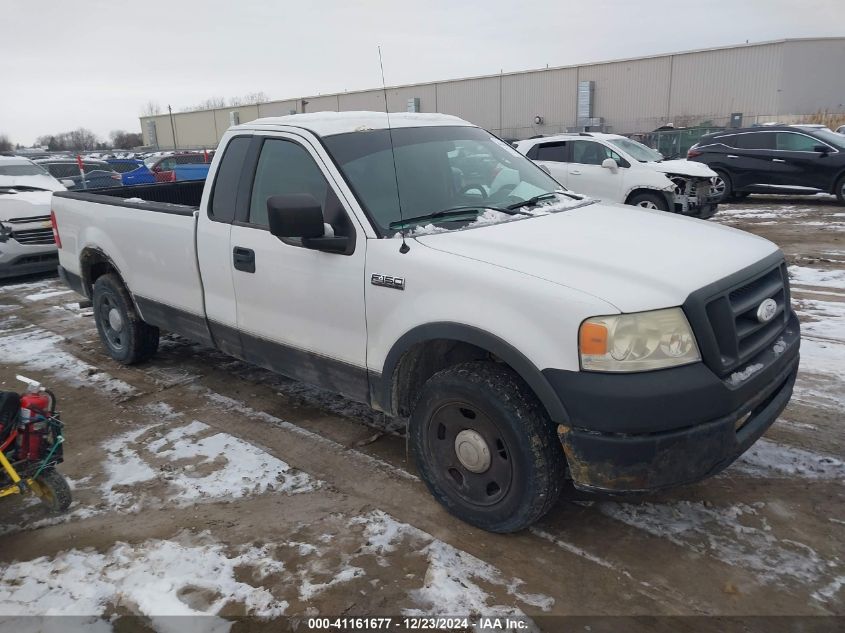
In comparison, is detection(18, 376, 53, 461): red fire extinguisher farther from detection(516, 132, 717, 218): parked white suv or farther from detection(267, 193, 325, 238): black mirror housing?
detection(516, 132, 717, 218): parked white suv

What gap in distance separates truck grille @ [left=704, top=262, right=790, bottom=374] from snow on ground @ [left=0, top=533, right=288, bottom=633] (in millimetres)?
2198

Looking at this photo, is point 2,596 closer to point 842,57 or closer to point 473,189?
point 473,189

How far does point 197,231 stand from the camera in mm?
4410

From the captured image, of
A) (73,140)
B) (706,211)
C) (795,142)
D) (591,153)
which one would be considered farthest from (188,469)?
(73,140)

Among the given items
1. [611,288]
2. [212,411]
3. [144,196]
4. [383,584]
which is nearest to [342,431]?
[212,411]

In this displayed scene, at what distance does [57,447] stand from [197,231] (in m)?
1.68

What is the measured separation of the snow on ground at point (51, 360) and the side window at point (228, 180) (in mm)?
1876

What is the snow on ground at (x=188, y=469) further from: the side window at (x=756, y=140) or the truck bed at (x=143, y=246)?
the side window at (x=756, y=140)

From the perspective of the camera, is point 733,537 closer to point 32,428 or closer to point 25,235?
point 32,428

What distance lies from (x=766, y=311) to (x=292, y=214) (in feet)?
7.62

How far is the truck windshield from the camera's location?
138 inches

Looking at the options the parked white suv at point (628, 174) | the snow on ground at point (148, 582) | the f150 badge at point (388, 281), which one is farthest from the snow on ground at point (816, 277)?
the snow on ground at point (148, 582)

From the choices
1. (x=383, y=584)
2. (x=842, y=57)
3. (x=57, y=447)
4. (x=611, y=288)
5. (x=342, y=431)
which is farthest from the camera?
(x=842, y=57)

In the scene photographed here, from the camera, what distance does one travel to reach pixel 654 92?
137 feet
